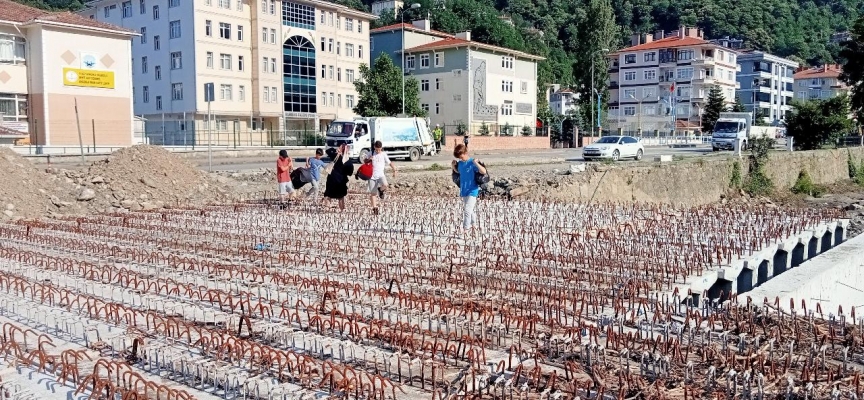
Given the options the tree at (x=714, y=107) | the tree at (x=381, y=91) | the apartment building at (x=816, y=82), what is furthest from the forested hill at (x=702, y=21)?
the tree at (x=381, y=91)

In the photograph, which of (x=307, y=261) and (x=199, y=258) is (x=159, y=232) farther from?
(x=307, y=261)

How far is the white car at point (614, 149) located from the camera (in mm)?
31953

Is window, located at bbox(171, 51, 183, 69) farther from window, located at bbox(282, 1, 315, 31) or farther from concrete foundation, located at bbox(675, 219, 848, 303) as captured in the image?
concrete foundation, located at bbox(675, 219, 848, 303)

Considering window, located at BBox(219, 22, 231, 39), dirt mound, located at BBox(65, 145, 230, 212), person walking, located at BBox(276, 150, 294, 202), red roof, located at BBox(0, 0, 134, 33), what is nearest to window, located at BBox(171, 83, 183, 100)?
window, located at BBox(219, 22, 231, 39)

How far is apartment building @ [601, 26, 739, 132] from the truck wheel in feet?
148

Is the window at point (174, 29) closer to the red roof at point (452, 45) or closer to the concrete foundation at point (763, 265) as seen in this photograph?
the red roof at point (452, 45)

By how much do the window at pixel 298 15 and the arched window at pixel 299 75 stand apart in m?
0.97

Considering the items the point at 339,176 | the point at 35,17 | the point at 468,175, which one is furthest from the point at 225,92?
the point at 468,175

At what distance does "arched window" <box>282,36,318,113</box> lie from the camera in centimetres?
5097

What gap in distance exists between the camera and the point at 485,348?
5566mm

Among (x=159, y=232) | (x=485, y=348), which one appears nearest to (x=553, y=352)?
(x=485, y=348)

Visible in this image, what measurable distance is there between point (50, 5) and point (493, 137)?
4431cm

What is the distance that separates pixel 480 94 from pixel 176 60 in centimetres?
2271

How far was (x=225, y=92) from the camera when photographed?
157 feet
